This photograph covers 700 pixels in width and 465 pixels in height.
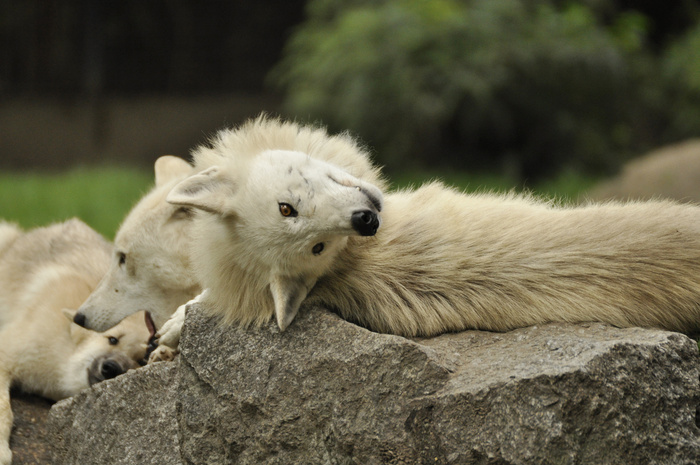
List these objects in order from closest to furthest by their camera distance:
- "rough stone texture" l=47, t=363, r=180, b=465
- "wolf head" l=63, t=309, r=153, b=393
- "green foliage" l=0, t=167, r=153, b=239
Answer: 1. "rough stone texture" l=47, t=363, r=180, b=465
2. "wolf head" l=63, t=309, r=153, b=393
3. "green foliage" l=0, t=167, r=153, b=239

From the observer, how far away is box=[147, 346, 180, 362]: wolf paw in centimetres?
368

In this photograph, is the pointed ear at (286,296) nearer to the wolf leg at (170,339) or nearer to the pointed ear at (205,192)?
the pointed ear at (205,192)

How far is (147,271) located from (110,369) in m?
0.56

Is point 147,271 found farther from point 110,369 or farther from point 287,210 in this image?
point 287,210

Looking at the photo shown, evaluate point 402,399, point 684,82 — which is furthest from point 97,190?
point 684,82

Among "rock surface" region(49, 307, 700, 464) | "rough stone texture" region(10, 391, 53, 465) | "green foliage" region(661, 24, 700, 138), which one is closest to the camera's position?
"rock surface" region(49, 307, 700, 464)

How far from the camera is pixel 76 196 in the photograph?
9.27 m

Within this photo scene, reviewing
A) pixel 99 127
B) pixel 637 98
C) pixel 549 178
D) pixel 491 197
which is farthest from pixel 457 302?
pixel 99 127

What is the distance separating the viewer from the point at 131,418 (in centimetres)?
347

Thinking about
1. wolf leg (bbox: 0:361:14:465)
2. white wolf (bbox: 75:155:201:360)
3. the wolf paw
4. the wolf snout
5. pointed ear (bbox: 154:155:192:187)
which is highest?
pointed ear (bbox: 154:155:192:187)

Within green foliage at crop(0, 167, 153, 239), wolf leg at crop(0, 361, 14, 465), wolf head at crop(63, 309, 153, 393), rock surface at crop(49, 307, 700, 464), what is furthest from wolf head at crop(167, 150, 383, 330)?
green foliage at crop(0, 167, 153, 239)

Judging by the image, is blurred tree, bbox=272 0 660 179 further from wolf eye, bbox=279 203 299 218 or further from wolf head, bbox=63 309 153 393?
wolf eye, bbox=279 203 299 218

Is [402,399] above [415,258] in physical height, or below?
below

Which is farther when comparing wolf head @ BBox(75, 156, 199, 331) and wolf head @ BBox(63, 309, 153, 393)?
wolf head @ BBox(63, 309, 153, 393)
